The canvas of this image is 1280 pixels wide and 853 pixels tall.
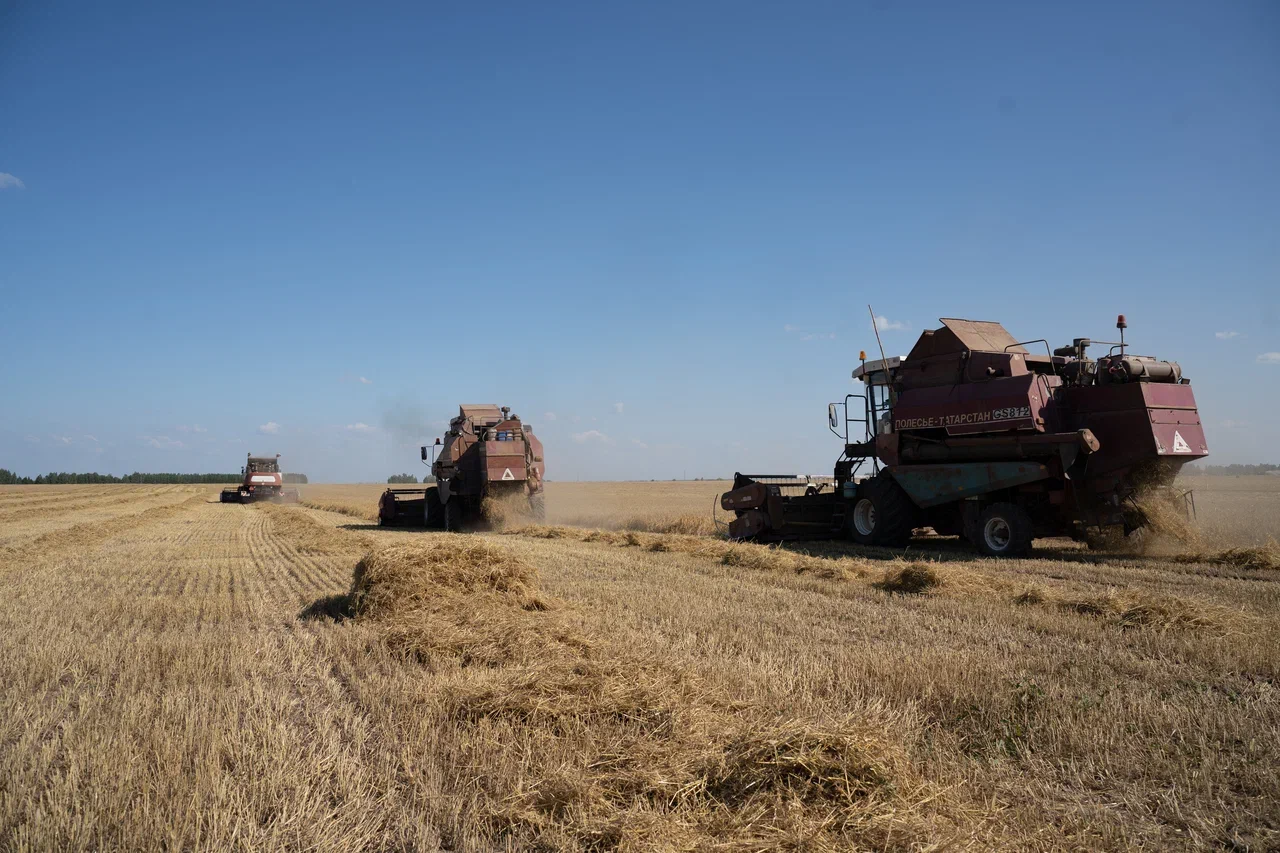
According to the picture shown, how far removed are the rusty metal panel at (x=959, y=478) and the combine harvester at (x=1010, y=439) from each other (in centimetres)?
2

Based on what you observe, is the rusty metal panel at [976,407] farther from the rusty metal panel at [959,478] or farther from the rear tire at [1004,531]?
the rear tire at [1004,531]

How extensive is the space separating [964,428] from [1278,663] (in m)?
7.41

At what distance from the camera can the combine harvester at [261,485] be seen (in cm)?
4531

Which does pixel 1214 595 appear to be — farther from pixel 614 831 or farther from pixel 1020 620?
pixel 614 831

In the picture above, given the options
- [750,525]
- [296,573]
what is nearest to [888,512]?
[750,525]

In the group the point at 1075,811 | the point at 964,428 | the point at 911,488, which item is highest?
the point at 964,428

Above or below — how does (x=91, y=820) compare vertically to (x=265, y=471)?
below

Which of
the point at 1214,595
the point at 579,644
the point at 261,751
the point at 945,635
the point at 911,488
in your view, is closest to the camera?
the point at 261,751

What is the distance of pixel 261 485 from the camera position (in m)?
45.6

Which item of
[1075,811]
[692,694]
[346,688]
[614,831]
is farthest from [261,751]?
[1075,811]

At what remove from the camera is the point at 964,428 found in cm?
1229

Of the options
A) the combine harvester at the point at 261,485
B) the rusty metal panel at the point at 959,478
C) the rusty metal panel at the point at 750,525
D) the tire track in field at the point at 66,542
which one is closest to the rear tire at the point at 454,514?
the tire track in field at the point at 66,542

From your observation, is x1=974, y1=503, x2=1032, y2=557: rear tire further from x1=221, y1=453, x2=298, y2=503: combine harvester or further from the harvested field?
x1=221, y1=453, x2=298, y2=503: combine harvester

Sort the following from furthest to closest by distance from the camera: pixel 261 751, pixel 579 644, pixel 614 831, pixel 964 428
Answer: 1. pixel 964 428
2. pixel 579 644
3. pixel 261 751
4. pixel 614 831
